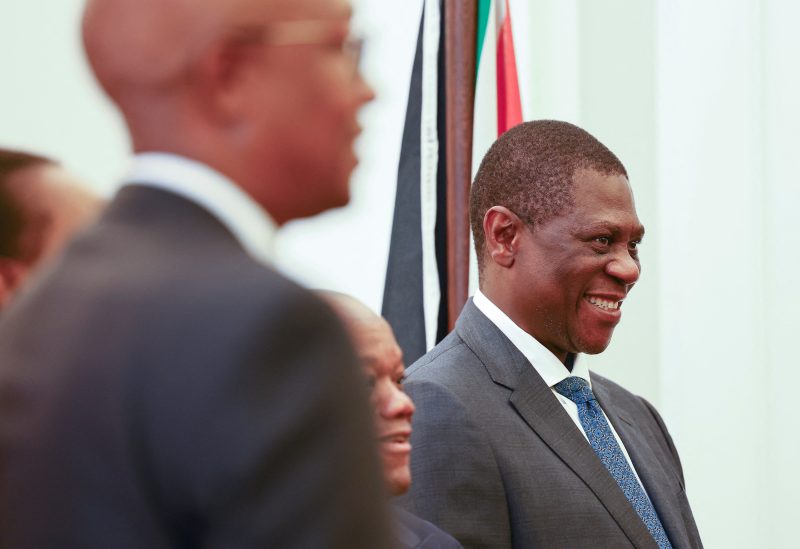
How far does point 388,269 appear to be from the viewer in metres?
3.78

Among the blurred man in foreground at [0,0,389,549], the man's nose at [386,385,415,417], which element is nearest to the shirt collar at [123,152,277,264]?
the blurred man in foreground at [0,0,389,549]

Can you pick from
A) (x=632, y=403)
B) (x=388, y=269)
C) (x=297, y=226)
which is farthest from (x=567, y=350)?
(x=297, y=226)

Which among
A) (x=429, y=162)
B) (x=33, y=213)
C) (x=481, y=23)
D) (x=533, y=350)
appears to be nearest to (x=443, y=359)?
(x=533, y=350)

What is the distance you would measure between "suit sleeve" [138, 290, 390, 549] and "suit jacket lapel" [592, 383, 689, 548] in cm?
165

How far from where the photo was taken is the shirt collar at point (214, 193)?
2.56ft

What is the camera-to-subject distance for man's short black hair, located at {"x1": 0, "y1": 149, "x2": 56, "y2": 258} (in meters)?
1.34

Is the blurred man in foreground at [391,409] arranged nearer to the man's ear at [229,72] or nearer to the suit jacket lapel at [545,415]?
the suit jacket lapel at [545,415]

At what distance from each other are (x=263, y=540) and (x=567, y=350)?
5.55 feet

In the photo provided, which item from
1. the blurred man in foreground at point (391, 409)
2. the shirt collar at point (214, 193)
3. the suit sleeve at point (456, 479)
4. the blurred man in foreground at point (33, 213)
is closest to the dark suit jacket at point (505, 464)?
the suit sleeve at point (456, 479)

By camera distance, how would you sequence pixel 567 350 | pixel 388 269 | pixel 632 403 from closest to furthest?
pixel 567 350 → pixel 632 403 → pixel 388 269

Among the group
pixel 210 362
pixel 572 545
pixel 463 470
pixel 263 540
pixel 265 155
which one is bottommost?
pixel 572 545

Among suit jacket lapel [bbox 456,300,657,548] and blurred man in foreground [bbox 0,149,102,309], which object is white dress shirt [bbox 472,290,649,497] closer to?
suit jacket lapel [bbox 456,300,657,548]

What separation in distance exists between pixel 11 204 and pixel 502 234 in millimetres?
1190

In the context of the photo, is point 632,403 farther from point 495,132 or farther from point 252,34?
point 252,34
